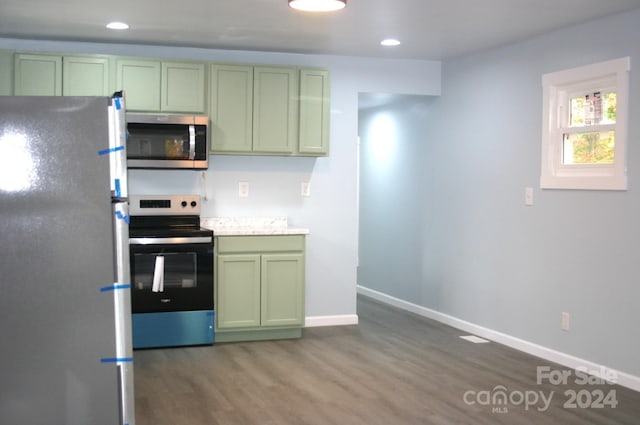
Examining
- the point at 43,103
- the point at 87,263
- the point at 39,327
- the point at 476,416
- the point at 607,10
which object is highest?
the point at 607,10

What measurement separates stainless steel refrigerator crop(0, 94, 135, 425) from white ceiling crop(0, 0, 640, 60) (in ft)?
6.63

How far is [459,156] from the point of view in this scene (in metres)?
5.99

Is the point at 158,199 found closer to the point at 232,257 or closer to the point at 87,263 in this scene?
the point at 232,257

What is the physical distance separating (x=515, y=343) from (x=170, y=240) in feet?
8.81

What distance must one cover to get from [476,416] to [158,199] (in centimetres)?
305

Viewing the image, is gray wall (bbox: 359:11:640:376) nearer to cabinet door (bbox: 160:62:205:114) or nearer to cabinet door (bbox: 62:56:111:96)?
cabinet door (bbox: 160:62:205:114)

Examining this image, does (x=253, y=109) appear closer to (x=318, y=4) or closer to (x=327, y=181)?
(x=327, y=181)

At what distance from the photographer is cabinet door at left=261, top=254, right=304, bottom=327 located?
5.42 m

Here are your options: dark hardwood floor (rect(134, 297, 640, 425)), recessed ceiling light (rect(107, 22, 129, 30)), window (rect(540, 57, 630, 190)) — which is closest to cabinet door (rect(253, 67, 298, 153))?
recessed ceiling light (rect(107, 22, 129, 30))

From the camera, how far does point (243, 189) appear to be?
5.83m

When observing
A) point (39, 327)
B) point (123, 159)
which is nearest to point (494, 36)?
point (123, 159)

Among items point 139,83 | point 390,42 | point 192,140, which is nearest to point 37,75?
point 139,83

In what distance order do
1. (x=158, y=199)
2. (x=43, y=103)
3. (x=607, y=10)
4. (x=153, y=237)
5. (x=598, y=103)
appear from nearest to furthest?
1. (x=43, y=103)
2. (x=607, y=10)
3. (x=598, y=103)
4. (x=153, y=237)
5. (x=158, y=199)

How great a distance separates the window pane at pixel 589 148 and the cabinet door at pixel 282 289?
2149 millimetres
